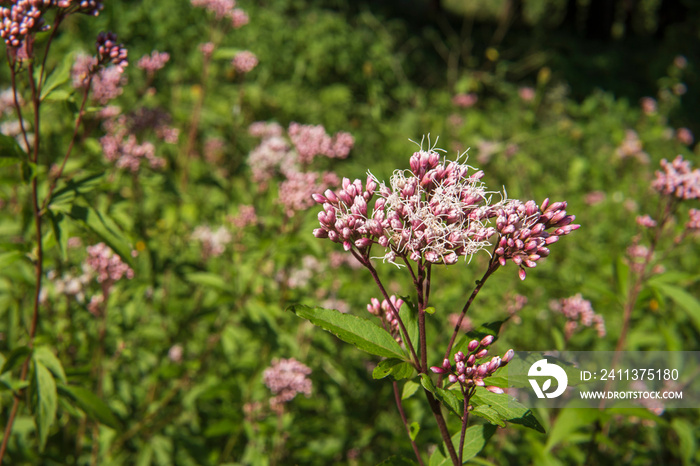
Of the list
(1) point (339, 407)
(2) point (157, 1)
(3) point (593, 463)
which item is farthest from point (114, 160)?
(2) point (157, 1)

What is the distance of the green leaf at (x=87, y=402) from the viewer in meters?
2.25

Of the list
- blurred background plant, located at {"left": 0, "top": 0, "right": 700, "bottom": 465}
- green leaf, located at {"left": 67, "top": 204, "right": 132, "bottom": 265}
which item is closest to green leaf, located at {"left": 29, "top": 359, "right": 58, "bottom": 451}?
blurred background plant, located at {"left": 0, "top": 0, "right": 700, "bottom": 465}

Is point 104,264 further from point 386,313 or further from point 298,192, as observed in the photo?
point 386,313

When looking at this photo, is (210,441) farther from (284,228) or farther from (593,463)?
(593,463)

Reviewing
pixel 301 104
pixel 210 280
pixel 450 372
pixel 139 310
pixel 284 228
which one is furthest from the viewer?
pixel 301 104

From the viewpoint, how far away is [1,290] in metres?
3.13

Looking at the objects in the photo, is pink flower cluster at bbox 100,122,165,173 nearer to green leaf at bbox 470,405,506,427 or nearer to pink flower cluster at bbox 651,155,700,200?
green leaf at bbox 470,405,506,427

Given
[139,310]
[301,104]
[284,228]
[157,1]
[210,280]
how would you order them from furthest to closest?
[157,1] → [301,104] → [139,310] → [284,228] → [210,280]

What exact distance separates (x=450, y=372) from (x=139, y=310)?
2.65 metres

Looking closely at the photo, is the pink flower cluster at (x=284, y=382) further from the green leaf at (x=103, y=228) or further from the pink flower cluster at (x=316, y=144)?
the pink flower cluster at (x=316, y=144)

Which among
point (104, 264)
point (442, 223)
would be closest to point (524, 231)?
point (442, 223)

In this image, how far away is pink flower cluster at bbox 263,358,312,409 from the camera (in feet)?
9.68

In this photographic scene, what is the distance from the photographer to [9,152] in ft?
6.37

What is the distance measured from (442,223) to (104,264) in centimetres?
225
